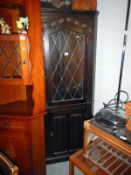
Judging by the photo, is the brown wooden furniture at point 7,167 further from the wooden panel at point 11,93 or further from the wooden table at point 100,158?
the wooden panel at point 11,93

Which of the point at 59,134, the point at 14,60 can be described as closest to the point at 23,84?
the point at 14,60

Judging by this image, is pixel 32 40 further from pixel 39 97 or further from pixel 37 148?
pixel 37 148

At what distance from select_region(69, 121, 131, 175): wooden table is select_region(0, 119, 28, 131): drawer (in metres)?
0.58

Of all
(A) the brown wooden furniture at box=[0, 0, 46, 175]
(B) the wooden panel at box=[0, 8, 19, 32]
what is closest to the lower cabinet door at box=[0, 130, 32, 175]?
(A) the brown wooden furniture at box=[0, 0, 46, 175]

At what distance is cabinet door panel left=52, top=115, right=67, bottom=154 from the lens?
216 centimetres

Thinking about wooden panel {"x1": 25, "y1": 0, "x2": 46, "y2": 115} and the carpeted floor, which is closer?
wooden panel {"x1": 25, "y1": 0, "x2": 46, "y2": 115}

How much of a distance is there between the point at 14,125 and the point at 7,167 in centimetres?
63

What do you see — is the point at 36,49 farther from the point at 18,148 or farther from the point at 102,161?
the point at 102,161

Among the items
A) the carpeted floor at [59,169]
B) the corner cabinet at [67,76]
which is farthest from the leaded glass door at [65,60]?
the carpeted floor at [59,169]

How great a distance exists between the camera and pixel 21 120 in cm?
169

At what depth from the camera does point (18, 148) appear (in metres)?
1.81

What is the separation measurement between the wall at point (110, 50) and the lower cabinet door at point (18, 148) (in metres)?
1.11

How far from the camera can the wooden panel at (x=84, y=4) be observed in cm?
189

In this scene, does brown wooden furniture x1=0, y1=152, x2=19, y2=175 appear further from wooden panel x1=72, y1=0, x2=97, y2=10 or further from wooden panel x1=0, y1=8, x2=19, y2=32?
wooden panel x1=72, y1=0, x2=97, y2=10
